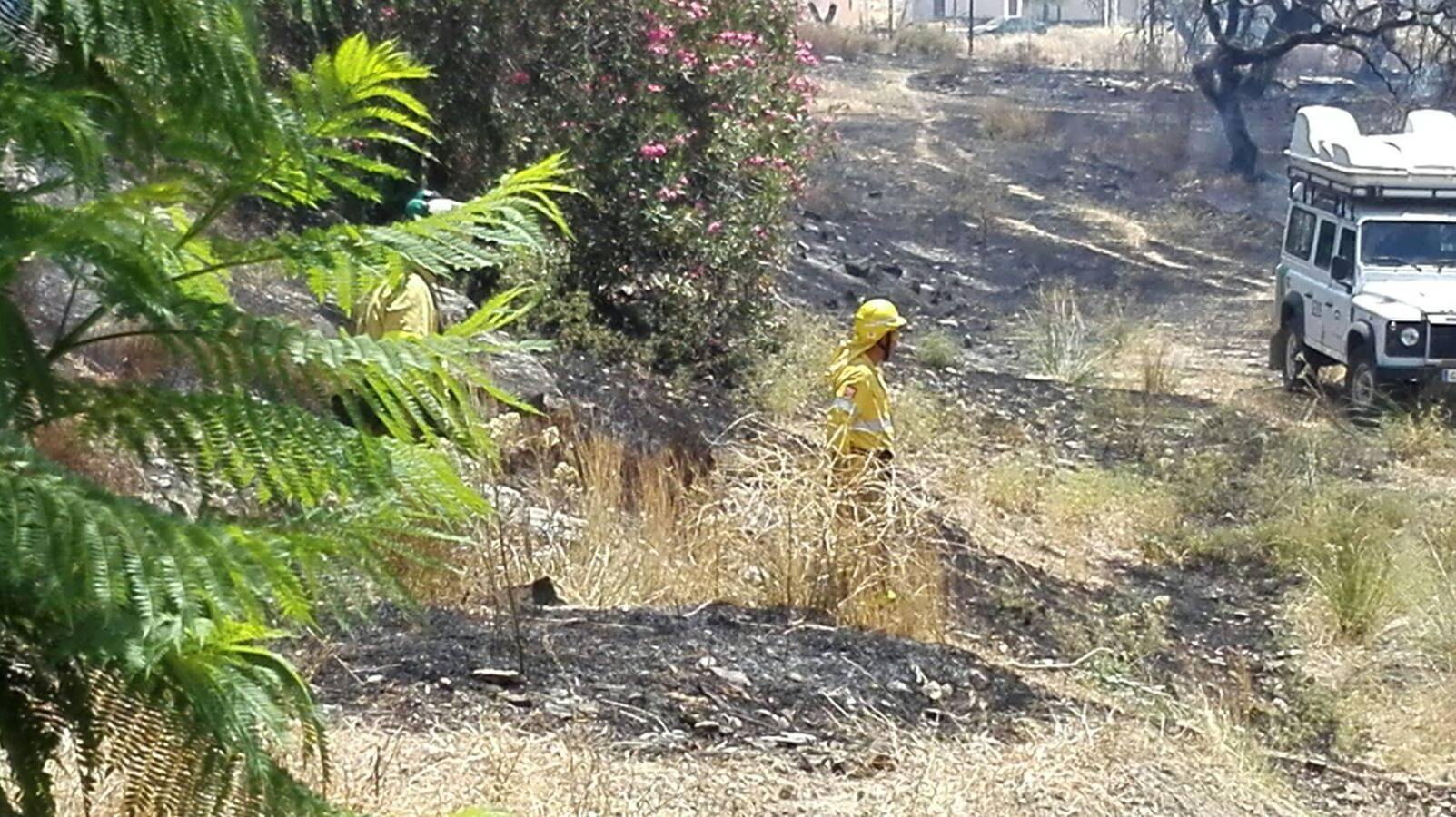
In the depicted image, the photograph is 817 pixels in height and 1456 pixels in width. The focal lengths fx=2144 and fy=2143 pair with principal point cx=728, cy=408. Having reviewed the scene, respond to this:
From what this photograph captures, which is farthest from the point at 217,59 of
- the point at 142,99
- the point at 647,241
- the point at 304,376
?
the point at 647,241

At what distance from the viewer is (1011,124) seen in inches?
1708

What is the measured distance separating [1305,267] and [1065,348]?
2.42m

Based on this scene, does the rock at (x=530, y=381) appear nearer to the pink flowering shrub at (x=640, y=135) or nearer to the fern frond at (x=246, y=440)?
the pink flowering shrub at (x=640, y=135)

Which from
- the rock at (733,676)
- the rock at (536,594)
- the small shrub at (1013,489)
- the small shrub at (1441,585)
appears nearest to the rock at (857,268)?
the small shrub at (1013,489)

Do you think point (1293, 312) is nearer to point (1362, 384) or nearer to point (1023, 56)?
point (1362, 384)

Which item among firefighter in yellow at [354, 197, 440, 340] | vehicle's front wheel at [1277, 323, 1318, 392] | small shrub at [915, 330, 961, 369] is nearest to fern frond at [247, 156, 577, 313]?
firefighter in yellow at [354, 197, 440, 340]

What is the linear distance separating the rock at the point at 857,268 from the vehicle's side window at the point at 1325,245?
26.0 ft

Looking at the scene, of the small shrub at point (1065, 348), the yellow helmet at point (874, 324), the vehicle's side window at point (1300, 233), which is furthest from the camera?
the small shrub at point (1065, 348)

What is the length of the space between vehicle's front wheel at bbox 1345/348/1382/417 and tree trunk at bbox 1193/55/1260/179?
19942mm

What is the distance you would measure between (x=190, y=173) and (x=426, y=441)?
51 cm

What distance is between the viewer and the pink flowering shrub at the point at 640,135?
13992 millimetres

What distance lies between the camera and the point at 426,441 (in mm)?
3150

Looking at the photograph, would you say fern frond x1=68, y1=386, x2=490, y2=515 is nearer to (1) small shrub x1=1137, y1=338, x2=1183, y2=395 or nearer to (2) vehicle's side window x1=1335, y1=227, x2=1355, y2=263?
(2) vehicle's side window x1=1335, y1=227, x2=1355, y2=263

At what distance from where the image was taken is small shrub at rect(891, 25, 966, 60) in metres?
59.7
